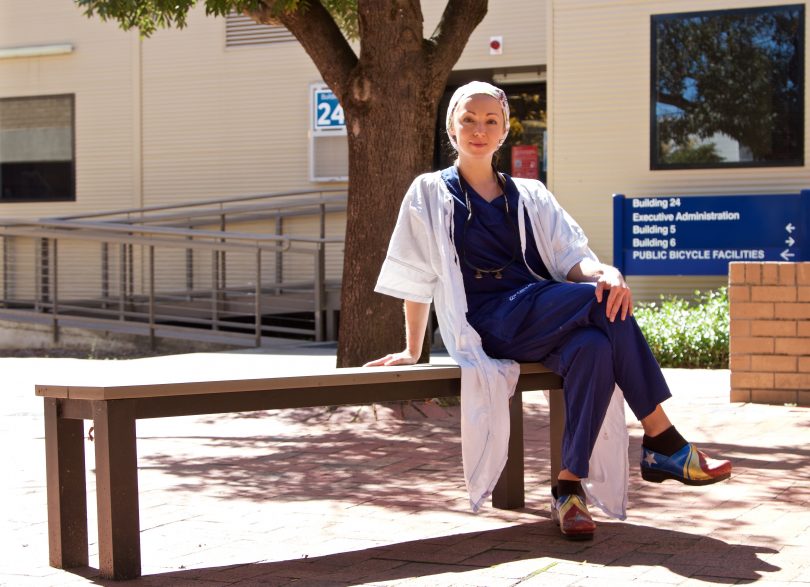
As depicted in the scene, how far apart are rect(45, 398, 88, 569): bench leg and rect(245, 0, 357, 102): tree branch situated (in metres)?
4.16

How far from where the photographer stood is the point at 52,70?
17.3 meters

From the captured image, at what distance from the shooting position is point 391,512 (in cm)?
510

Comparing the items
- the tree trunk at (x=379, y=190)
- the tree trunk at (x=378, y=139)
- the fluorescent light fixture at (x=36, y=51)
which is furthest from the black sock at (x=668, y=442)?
the fluorescent light fixture at (x=36, y=51)

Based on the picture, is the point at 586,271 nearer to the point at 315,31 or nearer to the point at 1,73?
the point at 315,31

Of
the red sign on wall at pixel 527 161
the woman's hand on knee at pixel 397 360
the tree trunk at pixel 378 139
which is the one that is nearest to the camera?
the woman's hand on knee at pixel 397 360

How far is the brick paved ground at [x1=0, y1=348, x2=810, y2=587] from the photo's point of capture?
4.07m

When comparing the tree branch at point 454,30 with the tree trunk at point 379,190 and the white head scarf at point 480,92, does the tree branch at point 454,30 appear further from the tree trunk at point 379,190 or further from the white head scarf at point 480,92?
the white head scarf at point 480,92

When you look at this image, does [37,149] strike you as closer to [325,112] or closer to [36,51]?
[36,51]

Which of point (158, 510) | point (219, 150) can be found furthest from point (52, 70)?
point (158, 510)

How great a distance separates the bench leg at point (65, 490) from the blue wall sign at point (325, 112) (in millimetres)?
11553

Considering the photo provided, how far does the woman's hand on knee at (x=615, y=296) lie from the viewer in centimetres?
435

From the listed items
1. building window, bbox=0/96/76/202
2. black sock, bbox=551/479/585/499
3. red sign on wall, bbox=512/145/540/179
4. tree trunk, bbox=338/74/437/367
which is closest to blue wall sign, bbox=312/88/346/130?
red sign on wall, bbox=512/145/540/179

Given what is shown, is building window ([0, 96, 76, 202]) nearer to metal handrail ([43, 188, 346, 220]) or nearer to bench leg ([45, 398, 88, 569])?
metal handrail ([43, 188, 346, 220])

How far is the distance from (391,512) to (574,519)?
97 centimetres
